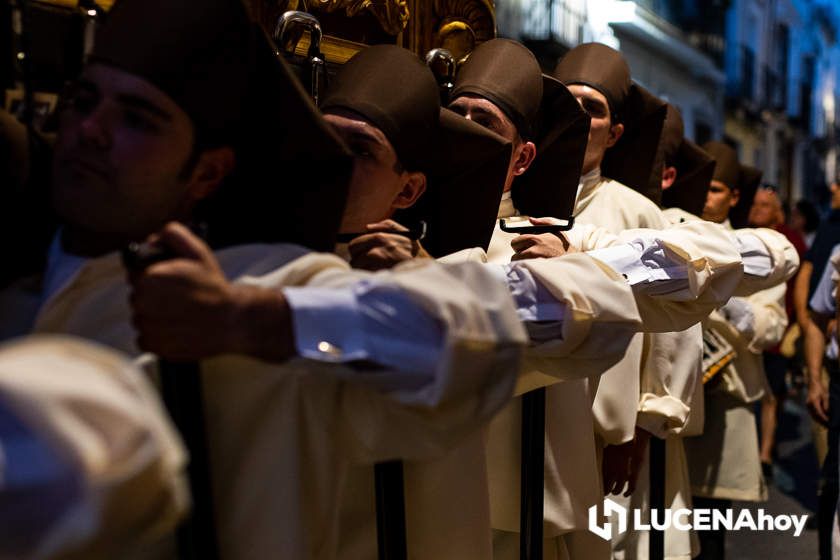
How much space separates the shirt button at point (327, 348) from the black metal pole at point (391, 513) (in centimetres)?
63

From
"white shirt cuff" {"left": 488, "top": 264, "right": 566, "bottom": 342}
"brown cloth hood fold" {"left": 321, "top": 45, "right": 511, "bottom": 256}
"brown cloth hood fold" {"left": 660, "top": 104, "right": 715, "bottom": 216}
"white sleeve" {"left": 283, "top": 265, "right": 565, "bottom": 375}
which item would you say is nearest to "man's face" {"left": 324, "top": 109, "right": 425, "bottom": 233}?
"brown cloth hood fold" {"left": 321, "top": 45, "right": 511, "bottom": 256}

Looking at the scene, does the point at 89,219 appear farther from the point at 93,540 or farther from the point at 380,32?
the point at 380,32

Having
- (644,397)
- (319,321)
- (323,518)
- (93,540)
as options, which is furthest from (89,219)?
(644,397)

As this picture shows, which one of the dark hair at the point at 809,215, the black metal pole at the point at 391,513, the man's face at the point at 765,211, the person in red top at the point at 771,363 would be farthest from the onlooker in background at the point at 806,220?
the black metal pole at the point at 391,513

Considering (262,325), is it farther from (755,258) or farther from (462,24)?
(755,258)

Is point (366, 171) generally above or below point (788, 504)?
above

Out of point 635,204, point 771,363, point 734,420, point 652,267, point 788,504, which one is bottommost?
point 788,504

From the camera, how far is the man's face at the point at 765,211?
8523mm

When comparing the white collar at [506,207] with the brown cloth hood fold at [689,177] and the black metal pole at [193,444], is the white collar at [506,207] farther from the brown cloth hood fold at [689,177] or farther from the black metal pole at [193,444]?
the brown cloth hood fold at [689,177]

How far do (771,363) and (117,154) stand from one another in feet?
23.0

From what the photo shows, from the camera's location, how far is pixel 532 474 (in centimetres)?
323

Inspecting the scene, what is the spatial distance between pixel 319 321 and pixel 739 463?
4504mm

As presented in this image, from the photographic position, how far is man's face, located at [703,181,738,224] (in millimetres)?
6559

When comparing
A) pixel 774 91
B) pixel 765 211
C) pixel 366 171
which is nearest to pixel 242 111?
pixel 366 171
